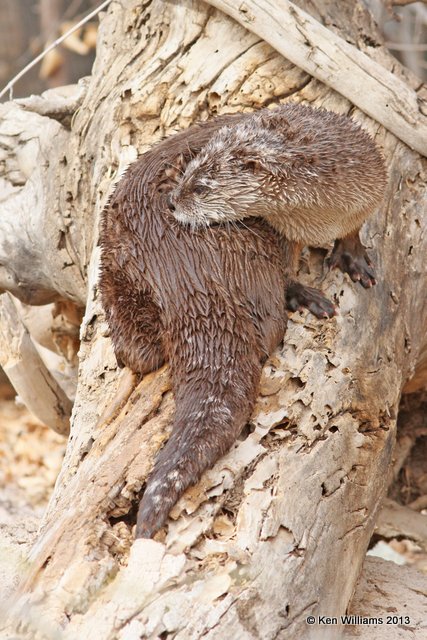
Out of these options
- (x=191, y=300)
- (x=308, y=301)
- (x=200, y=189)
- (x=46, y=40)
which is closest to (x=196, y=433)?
(x=191, y=300)

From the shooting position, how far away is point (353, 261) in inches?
96.4

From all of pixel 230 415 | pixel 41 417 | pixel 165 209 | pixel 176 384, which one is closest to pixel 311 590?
pixel 230 415

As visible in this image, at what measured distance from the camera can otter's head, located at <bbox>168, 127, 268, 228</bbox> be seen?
7.34ft

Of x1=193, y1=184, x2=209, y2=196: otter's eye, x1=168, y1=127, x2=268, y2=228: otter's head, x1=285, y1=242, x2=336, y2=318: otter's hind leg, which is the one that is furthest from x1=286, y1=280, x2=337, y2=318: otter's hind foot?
x1=193, y1=184, x2=209, y2=196: otter's eye

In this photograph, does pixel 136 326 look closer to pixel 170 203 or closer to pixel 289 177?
pixel 170 203

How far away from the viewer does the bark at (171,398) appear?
1.69 metres

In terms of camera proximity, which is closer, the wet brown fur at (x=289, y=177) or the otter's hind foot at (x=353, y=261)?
the wet brown fur at (x=289, y=177)

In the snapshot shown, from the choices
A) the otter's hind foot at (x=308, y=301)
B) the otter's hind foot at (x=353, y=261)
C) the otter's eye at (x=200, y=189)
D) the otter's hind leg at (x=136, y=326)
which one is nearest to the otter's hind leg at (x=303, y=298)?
the otter's hind foot at (x=308, y=301)

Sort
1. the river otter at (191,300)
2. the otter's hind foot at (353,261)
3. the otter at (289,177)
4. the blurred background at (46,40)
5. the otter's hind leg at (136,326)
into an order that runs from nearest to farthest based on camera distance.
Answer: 1. the river otter at (191,300)
2. the otter's hind leg at (136,326)
3. the otter at (289,177)
4. the otter's hind foot at (353,261)
5. the blurred background at (46,40)

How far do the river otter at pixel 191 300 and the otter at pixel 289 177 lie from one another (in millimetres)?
50

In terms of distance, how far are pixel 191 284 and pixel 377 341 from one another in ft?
1.95

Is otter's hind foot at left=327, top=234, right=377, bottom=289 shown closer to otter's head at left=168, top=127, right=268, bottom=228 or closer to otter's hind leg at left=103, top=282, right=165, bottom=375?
otter's head at left=168, top=127, right=268, bottom=228

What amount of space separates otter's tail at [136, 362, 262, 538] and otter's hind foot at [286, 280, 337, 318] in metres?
0.29

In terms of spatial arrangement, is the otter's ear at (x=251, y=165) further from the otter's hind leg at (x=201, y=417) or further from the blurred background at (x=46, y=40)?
the blurred background at (x=46, y=40)
